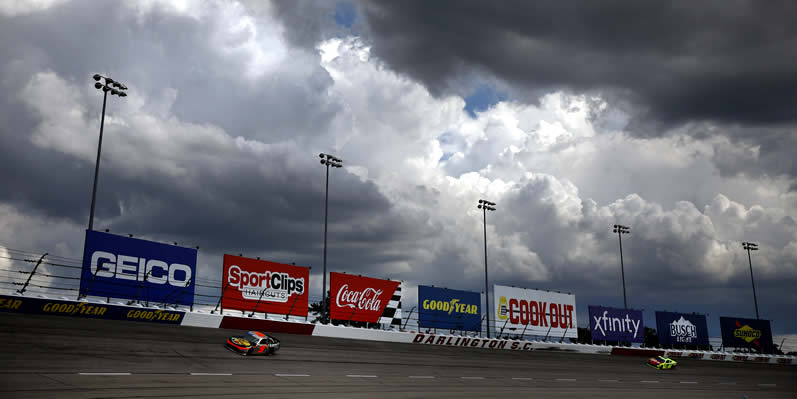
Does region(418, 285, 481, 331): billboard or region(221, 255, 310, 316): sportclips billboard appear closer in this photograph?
region(221, 255, 310, 316): sportclips billboard

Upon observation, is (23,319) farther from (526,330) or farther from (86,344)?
(526,330)

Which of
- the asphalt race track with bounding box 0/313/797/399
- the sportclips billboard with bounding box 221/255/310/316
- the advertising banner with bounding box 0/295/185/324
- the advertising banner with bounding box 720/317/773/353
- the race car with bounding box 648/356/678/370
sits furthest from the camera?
the advertising banner with bounding box 720/317/773/353

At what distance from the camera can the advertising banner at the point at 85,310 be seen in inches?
966

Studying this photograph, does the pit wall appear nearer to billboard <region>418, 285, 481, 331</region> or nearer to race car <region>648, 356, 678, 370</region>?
billboard <region>418, 285, 481, 331</region>

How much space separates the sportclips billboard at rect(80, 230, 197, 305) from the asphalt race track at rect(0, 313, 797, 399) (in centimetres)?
363

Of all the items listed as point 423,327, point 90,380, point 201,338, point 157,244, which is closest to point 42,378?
point 90,380

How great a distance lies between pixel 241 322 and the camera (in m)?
31.0

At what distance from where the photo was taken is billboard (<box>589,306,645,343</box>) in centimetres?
5541

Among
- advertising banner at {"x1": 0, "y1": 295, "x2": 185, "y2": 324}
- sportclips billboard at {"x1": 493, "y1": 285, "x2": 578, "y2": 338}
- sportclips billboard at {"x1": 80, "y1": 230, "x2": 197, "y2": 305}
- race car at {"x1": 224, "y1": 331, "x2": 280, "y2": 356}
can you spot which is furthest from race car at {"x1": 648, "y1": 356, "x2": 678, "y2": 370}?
advertising banner at {"x1": 0, "y1": 295, "x2": 185, "y2": 324}

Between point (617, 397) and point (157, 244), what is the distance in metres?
23.0

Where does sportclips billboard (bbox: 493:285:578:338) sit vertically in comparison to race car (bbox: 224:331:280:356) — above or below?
above

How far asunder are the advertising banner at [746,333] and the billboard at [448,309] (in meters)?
37.5

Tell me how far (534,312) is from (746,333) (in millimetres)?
35755

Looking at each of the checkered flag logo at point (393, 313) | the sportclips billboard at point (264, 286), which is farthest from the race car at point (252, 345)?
the checkered flag logo at point (393, 313)
